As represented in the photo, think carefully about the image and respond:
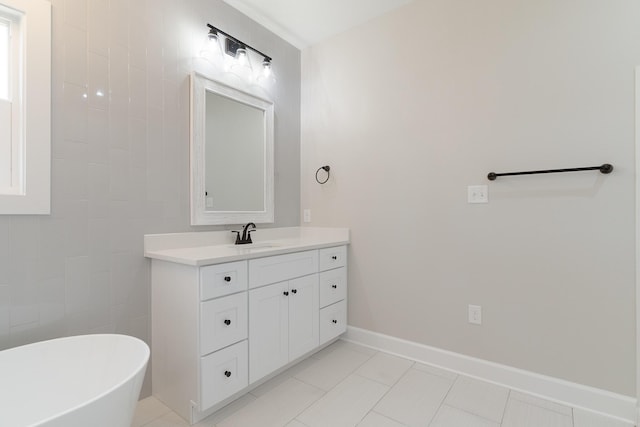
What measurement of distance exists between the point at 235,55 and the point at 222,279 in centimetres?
161

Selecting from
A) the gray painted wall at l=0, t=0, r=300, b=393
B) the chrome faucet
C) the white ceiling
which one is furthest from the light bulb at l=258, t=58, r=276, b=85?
the chrome faucet

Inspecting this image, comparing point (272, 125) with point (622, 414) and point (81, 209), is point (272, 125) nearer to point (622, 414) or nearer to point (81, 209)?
point (81, 209)

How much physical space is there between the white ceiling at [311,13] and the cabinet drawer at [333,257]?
180 cm

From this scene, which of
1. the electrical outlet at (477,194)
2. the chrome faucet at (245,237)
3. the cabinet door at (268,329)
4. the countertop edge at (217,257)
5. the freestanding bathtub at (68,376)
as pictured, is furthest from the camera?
the chrome faucet at (245,237)

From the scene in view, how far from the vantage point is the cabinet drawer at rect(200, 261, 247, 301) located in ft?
4.93

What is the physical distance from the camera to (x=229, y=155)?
2.23 meters

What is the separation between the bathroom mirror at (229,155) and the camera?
1994 mm

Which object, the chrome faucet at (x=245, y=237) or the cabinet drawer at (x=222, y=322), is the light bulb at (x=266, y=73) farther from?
the cabinet drawer at (x=222, y=322)

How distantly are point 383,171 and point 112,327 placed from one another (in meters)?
1.98

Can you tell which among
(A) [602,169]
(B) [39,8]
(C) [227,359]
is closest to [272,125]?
(B) [39,8]

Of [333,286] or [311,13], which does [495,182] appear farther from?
[311,13]

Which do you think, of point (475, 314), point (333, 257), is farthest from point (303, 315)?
point (475, 314)

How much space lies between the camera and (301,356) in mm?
2094

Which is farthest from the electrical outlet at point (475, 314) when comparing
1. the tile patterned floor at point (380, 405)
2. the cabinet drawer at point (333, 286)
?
the cabinet drawer at point (333, 286)
